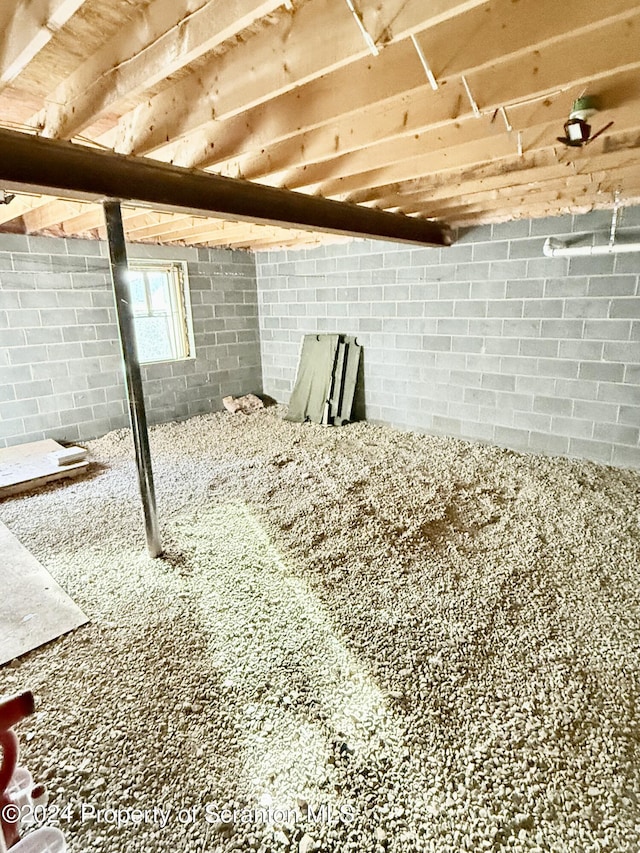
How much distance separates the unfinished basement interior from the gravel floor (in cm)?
1

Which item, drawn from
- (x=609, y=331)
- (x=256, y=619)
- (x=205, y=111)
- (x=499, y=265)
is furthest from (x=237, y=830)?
(x=499, y=265)

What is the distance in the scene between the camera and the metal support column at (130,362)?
7.20 ft

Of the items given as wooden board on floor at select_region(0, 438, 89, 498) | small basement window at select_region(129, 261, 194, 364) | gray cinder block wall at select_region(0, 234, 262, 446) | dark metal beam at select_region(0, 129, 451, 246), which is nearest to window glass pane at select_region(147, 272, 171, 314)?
small basement window at select_region(129, 261, 194, 364)

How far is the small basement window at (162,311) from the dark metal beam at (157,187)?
284cm

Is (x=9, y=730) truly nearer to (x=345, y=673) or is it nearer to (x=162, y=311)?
(x=345, y=673)

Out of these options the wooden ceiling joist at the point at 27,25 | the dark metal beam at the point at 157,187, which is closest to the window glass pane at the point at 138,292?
the dark metal beam at the point at 157,187

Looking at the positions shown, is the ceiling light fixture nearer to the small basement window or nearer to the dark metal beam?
the dark metal beam

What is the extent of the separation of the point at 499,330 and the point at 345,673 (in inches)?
130

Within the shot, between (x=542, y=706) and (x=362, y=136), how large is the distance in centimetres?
239

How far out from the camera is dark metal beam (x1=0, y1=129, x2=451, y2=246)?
69.5 inches

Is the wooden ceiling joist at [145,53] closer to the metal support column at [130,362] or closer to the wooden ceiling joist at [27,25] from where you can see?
the wooden ceiling joist at [27,25]

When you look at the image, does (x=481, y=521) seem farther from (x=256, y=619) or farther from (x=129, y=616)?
(x=129, y=616)

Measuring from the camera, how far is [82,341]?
14.9 ft

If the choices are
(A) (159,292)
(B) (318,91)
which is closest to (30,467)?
(A) (159,292)
